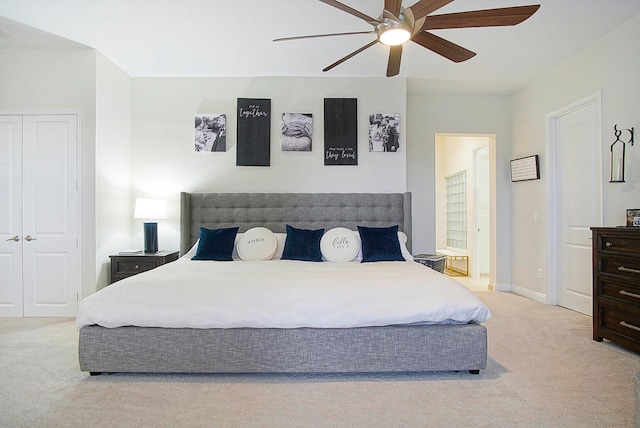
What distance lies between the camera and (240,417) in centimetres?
217

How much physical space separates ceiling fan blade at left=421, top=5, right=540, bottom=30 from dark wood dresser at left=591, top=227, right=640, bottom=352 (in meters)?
1.85

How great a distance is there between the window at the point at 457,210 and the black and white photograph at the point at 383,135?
3127 mm

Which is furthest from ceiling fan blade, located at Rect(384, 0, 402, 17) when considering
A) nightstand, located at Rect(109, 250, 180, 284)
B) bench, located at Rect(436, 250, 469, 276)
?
bench, located at Rect(436, 250, 469, 276)

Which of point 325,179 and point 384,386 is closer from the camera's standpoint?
point 384,386

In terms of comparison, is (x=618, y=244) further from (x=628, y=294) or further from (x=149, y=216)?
(x=149, y=216)

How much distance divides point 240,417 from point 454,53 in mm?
2830

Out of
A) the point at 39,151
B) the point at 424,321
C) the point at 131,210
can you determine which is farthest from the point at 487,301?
the point at 39,151

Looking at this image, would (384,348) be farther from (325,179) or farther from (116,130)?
(116,130)

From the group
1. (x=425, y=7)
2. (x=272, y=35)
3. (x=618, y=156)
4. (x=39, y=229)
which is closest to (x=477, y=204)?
Result: (x=618, y=156)

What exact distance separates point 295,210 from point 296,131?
965 mm

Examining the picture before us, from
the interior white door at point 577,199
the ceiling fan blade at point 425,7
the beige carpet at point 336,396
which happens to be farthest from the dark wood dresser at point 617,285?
the ceiling fan blade at point 425,7

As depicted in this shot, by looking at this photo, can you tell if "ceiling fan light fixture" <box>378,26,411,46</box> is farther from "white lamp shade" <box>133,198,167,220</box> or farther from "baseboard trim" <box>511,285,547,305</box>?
"baseboard trim" <box>511,285,547,305</box>

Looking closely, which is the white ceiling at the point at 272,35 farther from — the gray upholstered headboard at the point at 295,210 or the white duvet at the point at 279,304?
the white duvet at the point at 279,304

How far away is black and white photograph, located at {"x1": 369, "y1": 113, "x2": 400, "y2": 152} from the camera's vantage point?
493 cm
